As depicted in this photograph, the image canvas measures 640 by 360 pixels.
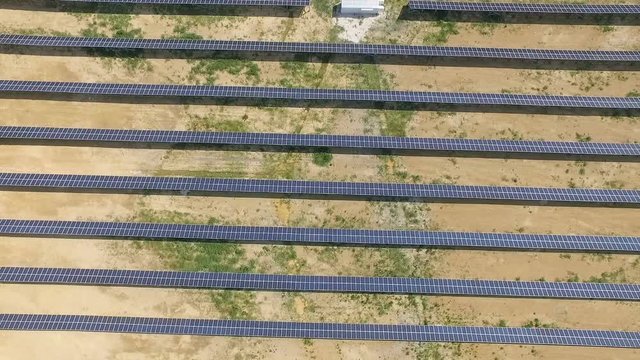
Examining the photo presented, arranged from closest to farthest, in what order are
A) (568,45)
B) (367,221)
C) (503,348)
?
(503,348)
(367,221)
(568,45)

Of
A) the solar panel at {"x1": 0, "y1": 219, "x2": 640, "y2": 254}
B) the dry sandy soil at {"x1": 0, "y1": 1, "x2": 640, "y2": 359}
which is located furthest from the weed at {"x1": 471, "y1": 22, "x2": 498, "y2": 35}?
the solar panel at {"x1": 0, "y1": 219, "x2": 640, "y2": 254}

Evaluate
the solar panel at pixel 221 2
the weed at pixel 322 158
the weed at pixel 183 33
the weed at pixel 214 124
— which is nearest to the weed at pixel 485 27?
the solar panel at pixel 221 2

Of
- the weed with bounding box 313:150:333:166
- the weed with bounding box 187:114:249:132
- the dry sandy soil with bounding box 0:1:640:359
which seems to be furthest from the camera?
the weed with bounding box 187:114:249:132

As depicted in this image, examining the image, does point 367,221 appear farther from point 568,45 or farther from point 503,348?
point 568,45

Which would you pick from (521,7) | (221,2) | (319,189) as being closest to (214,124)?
(319,189)

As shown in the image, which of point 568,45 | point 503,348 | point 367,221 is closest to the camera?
point 503,348

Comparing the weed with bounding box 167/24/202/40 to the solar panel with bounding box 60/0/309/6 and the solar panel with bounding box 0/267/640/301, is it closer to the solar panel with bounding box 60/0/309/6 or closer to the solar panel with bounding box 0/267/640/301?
the solar panel with bounding box 60/0/309/6

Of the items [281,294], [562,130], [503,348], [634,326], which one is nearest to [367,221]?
[281,294]
